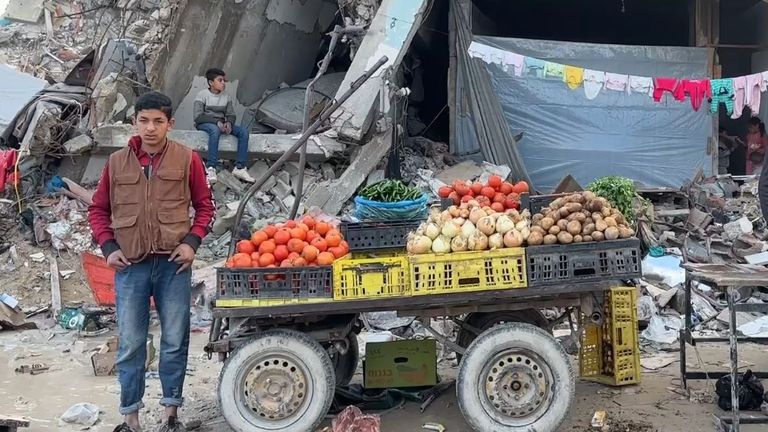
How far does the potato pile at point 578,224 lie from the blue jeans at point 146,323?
2208 mm

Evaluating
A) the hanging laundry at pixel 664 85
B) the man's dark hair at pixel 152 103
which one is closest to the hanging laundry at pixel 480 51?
the hanging laundry at pixel 664 85

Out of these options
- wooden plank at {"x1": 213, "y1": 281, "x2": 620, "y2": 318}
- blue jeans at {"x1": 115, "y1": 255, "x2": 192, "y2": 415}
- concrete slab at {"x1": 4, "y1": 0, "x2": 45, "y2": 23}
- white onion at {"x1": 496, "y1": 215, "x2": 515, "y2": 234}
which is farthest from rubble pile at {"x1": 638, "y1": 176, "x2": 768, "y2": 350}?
concrete slab at {"x1": 4, "y1": 0, "x2": 45, "y2": 23}

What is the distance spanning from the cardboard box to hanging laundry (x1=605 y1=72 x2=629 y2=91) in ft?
21.8

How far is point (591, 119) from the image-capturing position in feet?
36.2

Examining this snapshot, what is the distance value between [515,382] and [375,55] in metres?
6.51

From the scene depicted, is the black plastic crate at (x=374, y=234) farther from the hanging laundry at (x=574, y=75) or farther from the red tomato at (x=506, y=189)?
the hanging laundry at (x=574, y=75)

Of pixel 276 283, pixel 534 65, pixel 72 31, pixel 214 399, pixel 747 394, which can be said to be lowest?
pixel 214 399

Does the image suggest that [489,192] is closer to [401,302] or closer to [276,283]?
[401,302]

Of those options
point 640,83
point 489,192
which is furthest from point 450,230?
point 640,83

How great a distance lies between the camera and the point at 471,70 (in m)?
10.7

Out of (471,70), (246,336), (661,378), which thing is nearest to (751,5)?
(471,70)

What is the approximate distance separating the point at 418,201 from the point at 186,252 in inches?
61.9

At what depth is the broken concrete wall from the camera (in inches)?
424

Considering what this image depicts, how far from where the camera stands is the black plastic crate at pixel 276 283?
418 centimetres
